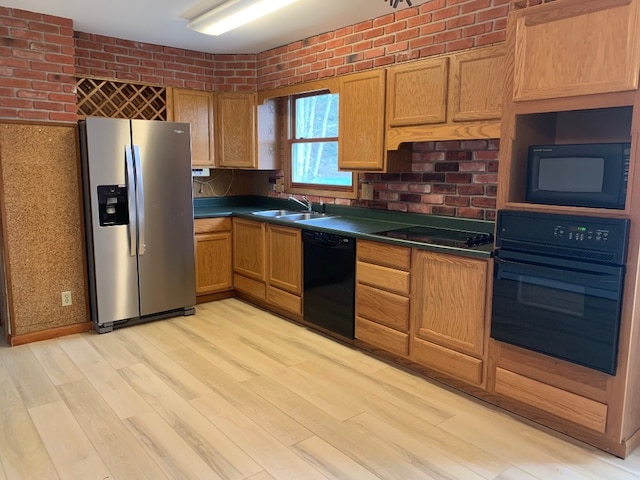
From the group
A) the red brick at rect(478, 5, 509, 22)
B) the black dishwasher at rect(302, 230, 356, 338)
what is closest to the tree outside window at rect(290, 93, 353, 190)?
the black dishwasher at rect(302, 230, 356, 338)

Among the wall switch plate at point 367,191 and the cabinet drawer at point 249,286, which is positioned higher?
the wall switch plate at point 367,191

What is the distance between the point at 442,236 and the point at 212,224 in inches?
85.2

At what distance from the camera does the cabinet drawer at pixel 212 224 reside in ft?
13.5

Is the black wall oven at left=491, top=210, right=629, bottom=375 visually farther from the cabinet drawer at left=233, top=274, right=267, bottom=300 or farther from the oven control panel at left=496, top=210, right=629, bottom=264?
the cabinet drawer at left=233, top=274, right=267, bottom=300

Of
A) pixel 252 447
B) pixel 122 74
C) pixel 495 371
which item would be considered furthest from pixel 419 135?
pixel 122 74

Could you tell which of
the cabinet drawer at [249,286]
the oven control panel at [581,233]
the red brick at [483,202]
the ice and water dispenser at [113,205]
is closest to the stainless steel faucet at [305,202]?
the cabinet drawer at [249,286]

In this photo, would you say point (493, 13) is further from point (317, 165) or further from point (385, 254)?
point (317, 165)

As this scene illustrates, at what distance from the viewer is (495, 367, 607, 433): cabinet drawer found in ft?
6.83

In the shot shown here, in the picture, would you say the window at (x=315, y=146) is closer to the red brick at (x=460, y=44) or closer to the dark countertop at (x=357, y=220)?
the dark countertop at (x=357, y=220)

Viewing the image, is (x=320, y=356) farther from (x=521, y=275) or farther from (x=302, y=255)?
(x=521, y=275)

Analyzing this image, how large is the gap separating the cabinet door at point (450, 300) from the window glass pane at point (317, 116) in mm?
1851

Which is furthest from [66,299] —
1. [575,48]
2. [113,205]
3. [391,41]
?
[575,48]

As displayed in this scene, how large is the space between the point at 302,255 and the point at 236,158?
147cm

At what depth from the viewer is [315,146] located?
14.2 ft
